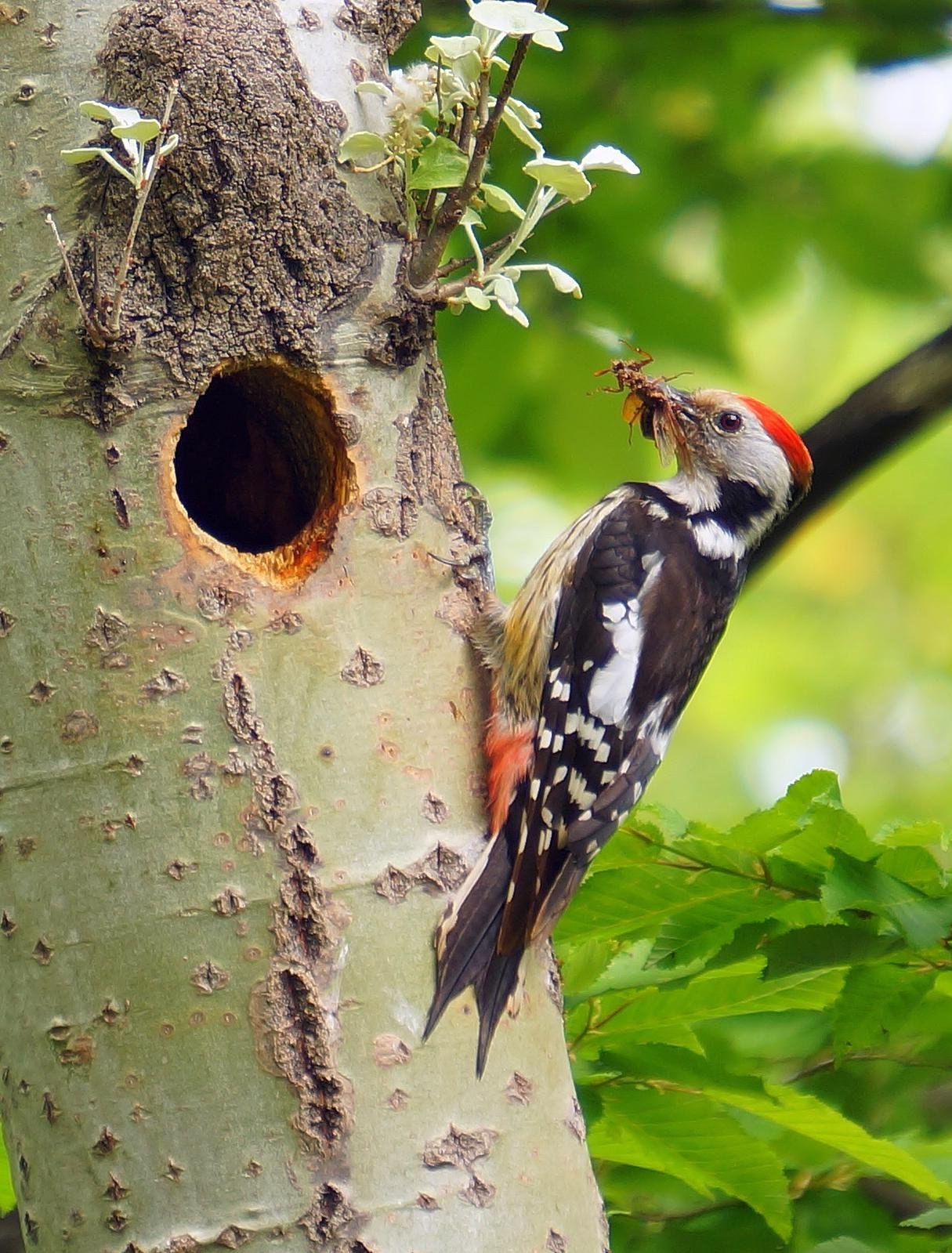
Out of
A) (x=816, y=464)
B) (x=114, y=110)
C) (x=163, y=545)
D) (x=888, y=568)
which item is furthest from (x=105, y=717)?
(x=888, y=568)

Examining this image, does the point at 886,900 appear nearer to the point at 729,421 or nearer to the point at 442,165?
the point at 442,165

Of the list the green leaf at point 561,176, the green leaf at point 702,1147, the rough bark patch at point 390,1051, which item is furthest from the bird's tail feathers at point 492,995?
the green leaf at point 561,176

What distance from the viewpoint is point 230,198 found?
89.7 inches

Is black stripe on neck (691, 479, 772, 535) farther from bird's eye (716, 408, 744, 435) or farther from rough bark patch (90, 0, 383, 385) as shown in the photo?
rough bark patch (90, 0, 383, 385)

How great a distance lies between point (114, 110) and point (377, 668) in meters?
0.86

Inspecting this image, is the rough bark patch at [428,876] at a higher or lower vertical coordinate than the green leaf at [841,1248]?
higher

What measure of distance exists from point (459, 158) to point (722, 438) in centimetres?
159

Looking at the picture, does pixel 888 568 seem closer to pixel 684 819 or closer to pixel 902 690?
pixel 902 690

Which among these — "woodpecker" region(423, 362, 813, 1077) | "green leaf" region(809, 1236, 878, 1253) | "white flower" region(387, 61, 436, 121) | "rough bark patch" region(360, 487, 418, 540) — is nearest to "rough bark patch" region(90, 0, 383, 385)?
"white flower" region(387, 61, 436, 121)

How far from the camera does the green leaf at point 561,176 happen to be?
2.14 m

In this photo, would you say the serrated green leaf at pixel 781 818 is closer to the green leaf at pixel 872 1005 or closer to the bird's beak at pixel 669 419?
the green leaf at pixel 872 1005

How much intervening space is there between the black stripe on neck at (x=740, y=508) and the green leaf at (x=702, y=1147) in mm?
1607

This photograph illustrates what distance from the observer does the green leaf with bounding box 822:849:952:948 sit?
2.05m

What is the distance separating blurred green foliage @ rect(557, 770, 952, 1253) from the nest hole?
2.35ft
